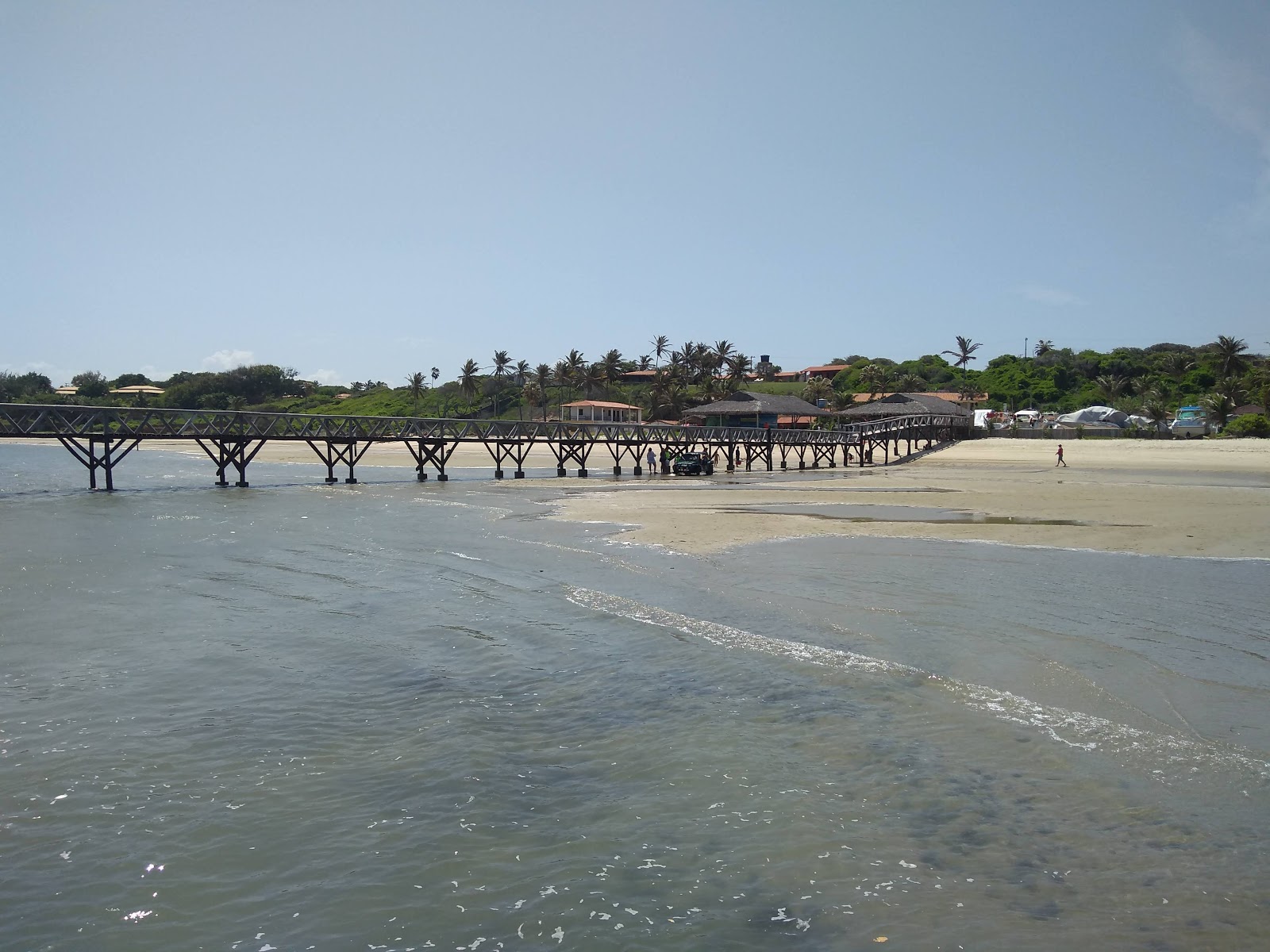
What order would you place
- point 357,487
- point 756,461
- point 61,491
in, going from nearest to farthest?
point 61,491 → point 357,487 → point 756,461

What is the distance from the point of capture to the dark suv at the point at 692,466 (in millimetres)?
50281

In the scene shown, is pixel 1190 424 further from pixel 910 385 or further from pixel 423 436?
pixel 423 436

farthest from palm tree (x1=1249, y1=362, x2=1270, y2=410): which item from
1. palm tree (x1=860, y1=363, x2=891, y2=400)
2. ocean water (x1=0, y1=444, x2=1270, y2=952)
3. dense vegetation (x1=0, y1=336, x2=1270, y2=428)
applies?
ocean water (x1=0, y1=444, x2=1270, y2=952)

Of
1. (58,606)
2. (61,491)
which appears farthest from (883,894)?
(61,491)

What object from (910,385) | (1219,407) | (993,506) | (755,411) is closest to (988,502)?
(993,506)

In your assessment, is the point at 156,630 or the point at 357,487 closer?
the point at 156,630

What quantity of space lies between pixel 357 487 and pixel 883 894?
38.6 meters

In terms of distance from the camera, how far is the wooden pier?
120ft

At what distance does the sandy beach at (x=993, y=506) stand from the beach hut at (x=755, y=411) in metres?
16.1

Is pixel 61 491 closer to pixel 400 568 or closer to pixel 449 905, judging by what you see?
pixel 400 568

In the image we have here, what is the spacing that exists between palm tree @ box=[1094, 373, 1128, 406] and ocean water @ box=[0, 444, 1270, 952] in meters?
85.1

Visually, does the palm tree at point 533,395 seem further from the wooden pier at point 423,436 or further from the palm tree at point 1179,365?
the palm tree at point 1179,365

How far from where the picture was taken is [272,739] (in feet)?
25.7

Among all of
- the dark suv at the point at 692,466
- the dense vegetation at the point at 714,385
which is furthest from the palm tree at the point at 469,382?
the dark suv at the point at 692,466
